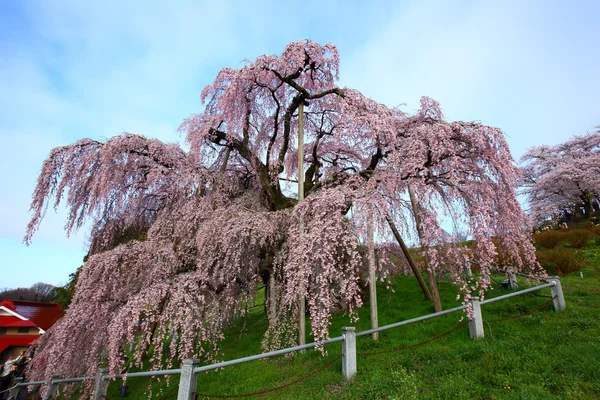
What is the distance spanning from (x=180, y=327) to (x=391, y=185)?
4873mm

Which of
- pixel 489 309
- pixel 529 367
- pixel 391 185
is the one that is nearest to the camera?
pixel 529 367

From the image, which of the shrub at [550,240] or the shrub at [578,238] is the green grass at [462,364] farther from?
the shrub at [550,240]

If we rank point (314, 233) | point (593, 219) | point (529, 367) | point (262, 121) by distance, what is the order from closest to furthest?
point (529, 367), point (314, 233), point (262, 121), point (593, 219)

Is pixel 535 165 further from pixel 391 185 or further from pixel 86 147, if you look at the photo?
pixel 86 147

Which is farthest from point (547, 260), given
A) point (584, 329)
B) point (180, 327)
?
point (180, 327)

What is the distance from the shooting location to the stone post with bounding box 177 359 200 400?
11.7ft

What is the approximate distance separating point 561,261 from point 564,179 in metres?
12.5

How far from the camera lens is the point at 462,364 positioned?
15.1 feet

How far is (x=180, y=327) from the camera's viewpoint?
5.89 m

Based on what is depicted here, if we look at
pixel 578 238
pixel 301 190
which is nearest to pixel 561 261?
pixel 578 238

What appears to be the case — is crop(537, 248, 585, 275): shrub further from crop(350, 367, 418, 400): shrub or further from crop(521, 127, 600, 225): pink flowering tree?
crop(350, 367, 418, 400): shrub

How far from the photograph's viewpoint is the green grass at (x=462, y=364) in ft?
12.7

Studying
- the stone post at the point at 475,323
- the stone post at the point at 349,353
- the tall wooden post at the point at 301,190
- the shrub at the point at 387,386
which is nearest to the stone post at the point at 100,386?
the tall wooden post at the point at 301,190

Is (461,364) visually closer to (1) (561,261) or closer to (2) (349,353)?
(2) (349,353)
